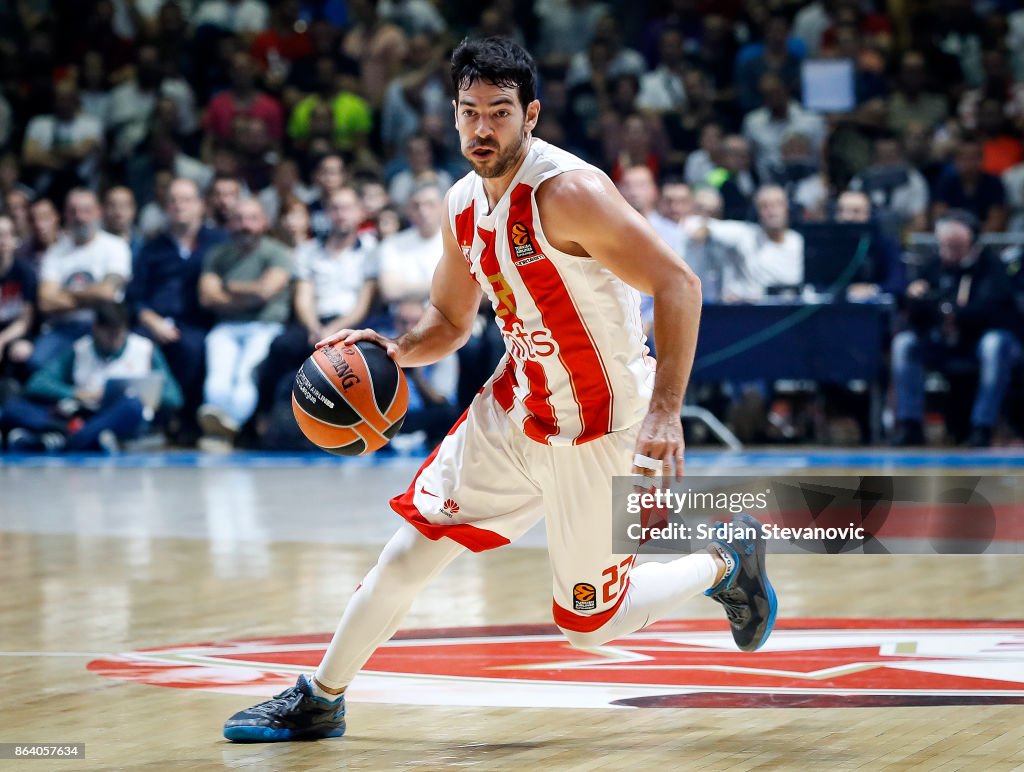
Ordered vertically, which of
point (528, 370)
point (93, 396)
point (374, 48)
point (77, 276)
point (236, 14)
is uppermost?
point (236, 14)

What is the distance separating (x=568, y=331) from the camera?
4.10 metres

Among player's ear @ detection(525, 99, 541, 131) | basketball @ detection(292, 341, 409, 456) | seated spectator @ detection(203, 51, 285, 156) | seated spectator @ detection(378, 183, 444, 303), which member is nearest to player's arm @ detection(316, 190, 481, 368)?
basketball @ detection(292, 341, 409, 456)

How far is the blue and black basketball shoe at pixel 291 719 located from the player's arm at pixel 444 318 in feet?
3.02

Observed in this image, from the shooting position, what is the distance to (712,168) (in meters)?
12.6

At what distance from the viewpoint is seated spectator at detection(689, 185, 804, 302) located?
1131cm

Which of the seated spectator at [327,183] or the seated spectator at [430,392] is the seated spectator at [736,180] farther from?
the seated spectator at [327,183]

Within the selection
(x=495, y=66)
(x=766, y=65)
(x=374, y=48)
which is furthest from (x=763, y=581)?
(x=374, y=48)

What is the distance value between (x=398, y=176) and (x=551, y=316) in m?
9.07

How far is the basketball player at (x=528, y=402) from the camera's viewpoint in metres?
3.97

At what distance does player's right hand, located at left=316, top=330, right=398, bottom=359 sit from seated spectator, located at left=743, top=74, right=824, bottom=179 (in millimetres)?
8812

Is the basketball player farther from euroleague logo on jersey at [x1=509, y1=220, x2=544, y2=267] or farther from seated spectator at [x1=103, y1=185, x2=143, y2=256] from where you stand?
seated spectator at [x1=103, y1=185, x2=143, y2=256]

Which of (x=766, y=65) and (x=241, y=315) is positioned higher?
(x=766, y=65)

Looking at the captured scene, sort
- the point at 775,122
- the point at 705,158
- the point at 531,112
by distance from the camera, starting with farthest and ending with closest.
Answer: the point at 775,122 → the point at 705,158 → the point at 531,112

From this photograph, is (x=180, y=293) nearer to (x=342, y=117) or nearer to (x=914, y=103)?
(x=342, y=117)
